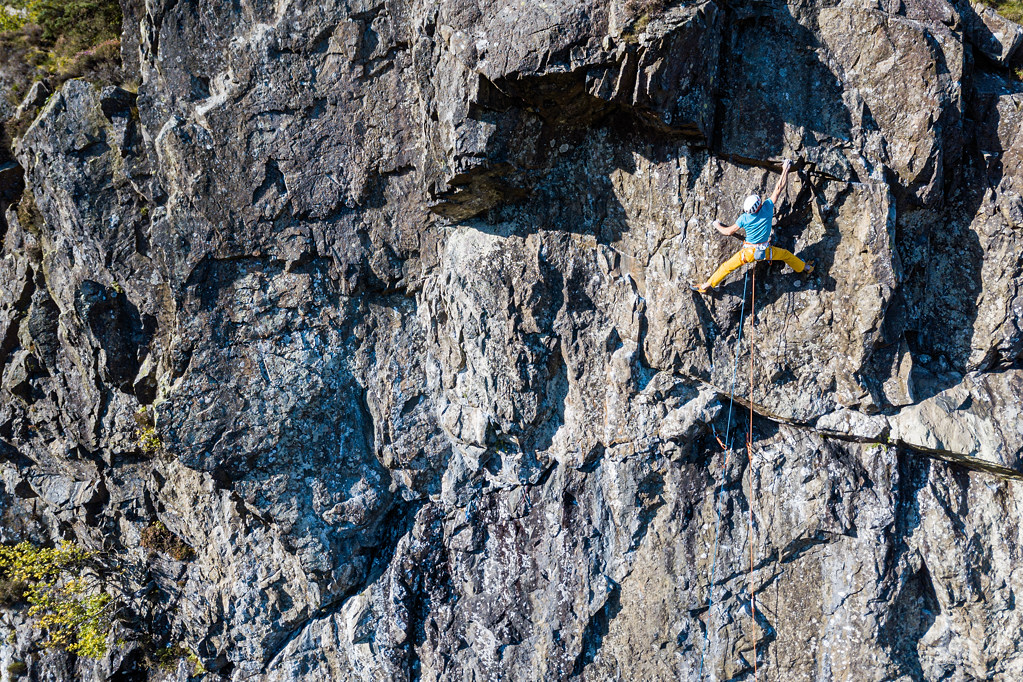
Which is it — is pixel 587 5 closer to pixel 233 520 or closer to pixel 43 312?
pixel 233 520

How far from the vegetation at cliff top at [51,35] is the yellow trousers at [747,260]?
1011 centimetres

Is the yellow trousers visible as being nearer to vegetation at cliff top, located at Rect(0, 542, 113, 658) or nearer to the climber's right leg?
the climber's right leg

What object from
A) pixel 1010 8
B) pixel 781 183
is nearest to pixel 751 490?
pixel 781 183

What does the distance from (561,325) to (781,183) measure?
3406 millimetres

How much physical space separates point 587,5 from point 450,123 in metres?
2.17

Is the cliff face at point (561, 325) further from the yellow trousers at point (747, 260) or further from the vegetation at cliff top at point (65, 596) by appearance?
the vegetation at cliff top at point (65, 596)

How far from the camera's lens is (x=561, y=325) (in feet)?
29.6

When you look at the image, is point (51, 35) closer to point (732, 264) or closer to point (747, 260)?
point (732, 264)

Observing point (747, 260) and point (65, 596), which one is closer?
point (747, 260)

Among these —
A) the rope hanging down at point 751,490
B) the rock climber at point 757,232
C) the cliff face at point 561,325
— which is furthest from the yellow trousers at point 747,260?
the rope hanging down at point 751,490

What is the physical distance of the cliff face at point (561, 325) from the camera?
26.7 feet

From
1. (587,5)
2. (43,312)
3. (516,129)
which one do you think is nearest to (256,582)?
(43,312)

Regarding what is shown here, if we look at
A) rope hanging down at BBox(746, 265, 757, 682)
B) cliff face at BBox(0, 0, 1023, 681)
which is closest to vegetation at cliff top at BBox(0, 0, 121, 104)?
cliff face at BBox(0, 0, 1023, 681)

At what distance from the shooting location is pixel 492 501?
379 inches
